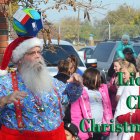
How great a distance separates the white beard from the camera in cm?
426

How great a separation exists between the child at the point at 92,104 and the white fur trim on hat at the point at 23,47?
7.24ft

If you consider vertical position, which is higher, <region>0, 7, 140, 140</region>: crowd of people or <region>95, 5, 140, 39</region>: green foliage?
<region>0, 7, 140, 140</region>: crowd of people

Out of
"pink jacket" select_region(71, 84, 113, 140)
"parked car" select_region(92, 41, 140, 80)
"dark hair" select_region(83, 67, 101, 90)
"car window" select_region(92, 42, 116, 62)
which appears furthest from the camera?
"car window" select_region(92, 42, 116, 62)

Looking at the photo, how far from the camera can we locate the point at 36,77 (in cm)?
432

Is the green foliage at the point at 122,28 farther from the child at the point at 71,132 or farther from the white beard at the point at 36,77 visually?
the white beard at the point at 36,77

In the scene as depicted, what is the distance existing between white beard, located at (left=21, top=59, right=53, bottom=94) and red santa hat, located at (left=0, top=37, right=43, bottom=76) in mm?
95

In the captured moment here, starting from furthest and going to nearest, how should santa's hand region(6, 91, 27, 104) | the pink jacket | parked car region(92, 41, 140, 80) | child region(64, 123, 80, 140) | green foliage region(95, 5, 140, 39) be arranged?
green foliage region(95, 5, 140, 39) < parked car region(92, 41, 140, 80) < the pink jacket < child region(64, 123, 80, 140) < santa's hand region(6, 91, 27, 104)

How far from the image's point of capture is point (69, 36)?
47.6 m

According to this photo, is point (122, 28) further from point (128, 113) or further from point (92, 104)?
point (128, 113)

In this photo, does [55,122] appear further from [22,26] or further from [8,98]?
[22,26]

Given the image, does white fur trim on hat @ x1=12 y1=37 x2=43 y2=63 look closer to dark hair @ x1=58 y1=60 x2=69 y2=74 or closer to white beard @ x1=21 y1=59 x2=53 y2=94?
white beard @ x1=21 y1=59 x2=53 y2=94

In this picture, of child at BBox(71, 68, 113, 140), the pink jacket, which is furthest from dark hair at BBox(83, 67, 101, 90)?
the pink jacket

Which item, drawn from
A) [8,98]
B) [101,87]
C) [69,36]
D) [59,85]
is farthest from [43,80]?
[69,36]

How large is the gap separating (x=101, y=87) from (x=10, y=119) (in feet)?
9.63
